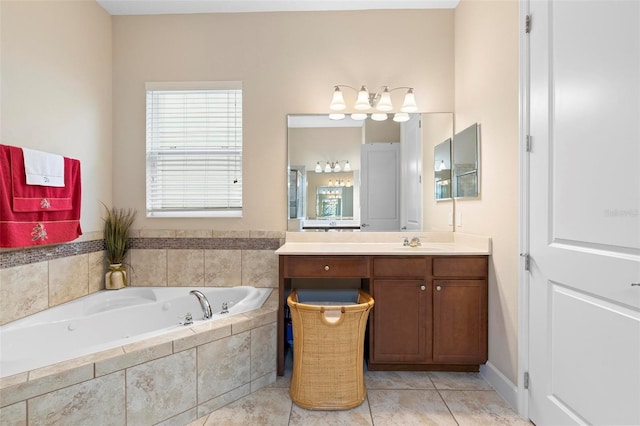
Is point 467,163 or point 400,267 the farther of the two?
point 467,163

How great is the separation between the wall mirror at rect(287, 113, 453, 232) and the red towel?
1.48m

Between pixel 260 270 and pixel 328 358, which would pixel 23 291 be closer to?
pixel 260 270

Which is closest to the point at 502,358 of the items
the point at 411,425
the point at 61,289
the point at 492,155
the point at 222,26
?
the point at 411,425

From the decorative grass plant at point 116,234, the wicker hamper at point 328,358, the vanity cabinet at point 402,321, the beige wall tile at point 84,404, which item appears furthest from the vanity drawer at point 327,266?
the decorative grass plant at point 116,234

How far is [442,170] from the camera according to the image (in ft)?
8.81

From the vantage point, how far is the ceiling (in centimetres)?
260

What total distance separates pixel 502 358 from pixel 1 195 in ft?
9.62

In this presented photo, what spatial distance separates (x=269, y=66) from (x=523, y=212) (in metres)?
2.14

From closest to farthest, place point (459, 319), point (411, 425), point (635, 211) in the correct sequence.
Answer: point (635, 211)
point (411, 425)
point (459, 319)

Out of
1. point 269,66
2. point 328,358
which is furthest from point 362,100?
point 328,358

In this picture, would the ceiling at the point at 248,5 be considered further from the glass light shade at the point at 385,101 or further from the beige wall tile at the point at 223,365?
the beige wall tile at the point at 223,365

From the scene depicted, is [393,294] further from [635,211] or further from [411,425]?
[635,211]

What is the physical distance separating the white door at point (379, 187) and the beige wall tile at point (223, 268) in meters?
1.08

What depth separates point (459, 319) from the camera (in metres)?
2.17
